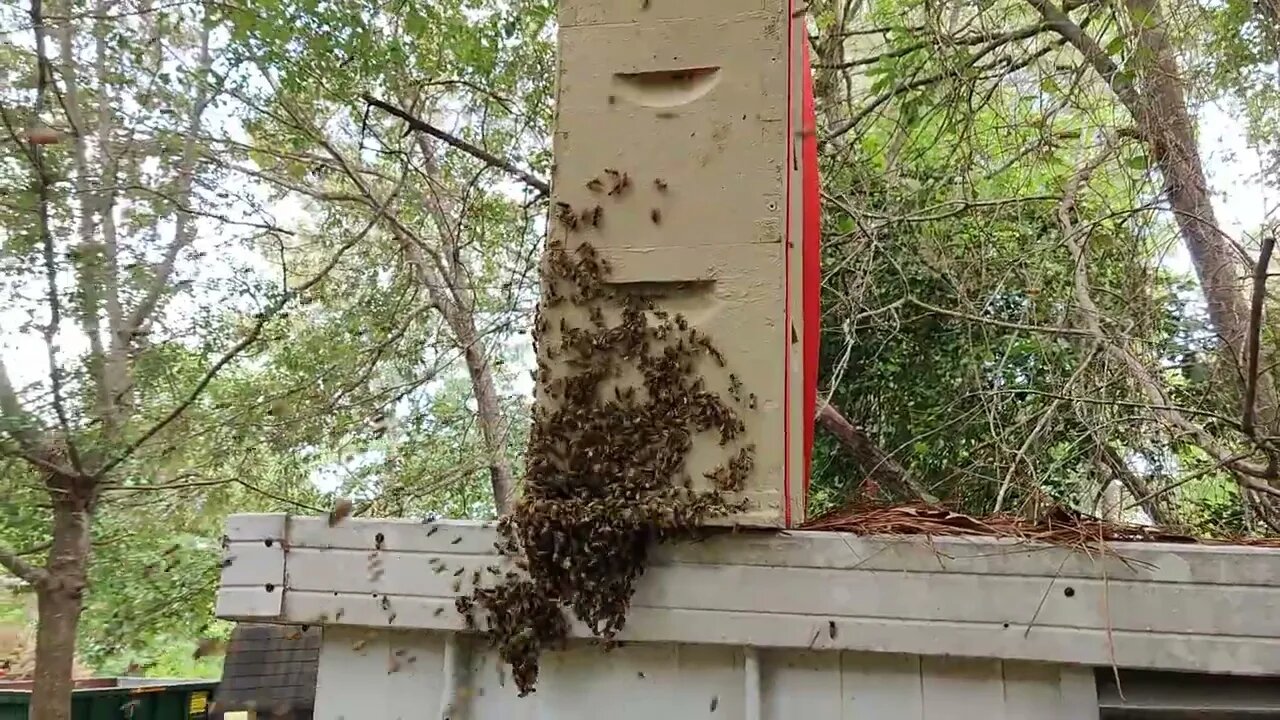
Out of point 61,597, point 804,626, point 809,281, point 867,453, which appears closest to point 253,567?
point 804,626

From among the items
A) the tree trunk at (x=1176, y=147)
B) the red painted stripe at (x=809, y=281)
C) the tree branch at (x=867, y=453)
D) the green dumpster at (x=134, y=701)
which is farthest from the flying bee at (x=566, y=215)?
the green dumpster at (x=134, y=701)

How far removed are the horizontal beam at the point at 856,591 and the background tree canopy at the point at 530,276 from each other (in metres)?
2.47

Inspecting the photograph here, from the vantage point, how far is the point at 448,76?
7.94 m

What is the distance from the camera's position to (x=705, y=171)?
7.29ft

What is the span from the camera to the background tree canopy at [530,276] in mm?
5211

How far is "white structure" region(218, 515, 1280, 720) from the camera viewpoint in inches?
70.5

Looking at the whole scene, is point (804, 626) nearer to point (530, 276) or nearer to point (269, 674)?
point (530, 276)

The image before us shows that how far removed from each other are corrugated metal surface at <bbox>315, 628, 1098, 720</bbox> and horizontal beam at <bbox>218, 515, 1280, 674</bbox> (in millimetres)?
82

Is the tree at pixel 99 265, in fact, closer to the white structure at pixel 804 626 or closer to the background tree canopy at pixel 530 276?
the background tree canopy at pixel 530 276

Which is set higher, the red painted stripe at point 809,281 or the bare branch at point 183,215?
the bare branch at point 183,215

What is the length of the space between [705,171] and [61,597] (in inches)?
205

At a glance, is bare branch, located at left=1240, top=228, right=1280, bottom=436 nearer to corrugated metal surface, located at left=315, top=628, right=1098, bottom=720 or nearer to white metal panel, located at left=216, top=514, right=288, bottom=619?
corrugated metal surface, located at left=315, top=628, right=1098, bottom=720

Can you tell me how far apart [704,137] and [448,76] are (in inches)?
250

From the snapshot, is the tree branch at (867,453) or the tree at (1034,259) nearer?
the tree at (1034,259)
